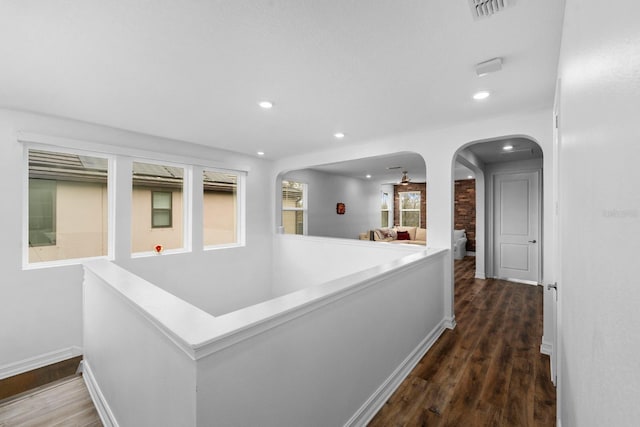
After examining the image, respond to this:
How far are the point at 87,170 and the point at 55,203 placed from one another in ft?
1.59

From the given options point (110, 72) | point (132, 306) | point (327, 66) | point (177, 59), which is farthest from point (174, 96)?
point (132, 306)

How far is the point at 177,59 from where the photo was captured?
6.14ft

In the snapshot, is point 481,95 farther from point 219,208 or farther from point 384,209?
point 384,209

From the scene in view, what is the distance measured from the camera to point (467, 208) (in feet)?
27.9

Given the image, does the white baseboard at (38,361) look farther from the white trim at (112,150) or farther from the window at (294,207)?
the window at (294,207)

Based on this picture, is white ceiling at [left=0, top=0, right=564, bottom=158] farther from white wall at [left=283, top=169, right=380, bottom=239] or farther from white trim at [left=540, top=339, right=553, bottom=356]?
white wall at [left=283, top=169, right=380, bottom=239]

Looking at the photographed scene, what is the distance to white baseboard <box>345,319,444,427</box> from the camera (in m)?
1.77

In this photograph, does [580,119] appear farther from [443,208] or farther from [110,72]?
[110,72]

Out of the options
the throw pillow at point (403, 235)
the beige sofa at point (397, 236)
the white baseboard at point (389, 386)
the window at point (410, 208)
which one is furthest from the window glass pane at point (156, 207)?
the window at point (410, 208)

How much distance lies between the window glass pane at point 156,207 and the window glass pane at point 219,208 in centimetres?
39

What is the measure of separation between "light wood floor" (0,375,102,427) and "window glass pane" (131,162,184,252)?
1746mm

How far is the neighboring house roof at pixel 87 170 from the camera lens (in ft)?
9.89

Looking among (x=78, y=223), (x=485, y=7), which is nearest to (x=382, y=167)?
(x=485, y=7)

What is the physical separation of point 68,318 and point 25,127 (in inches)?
80.1
